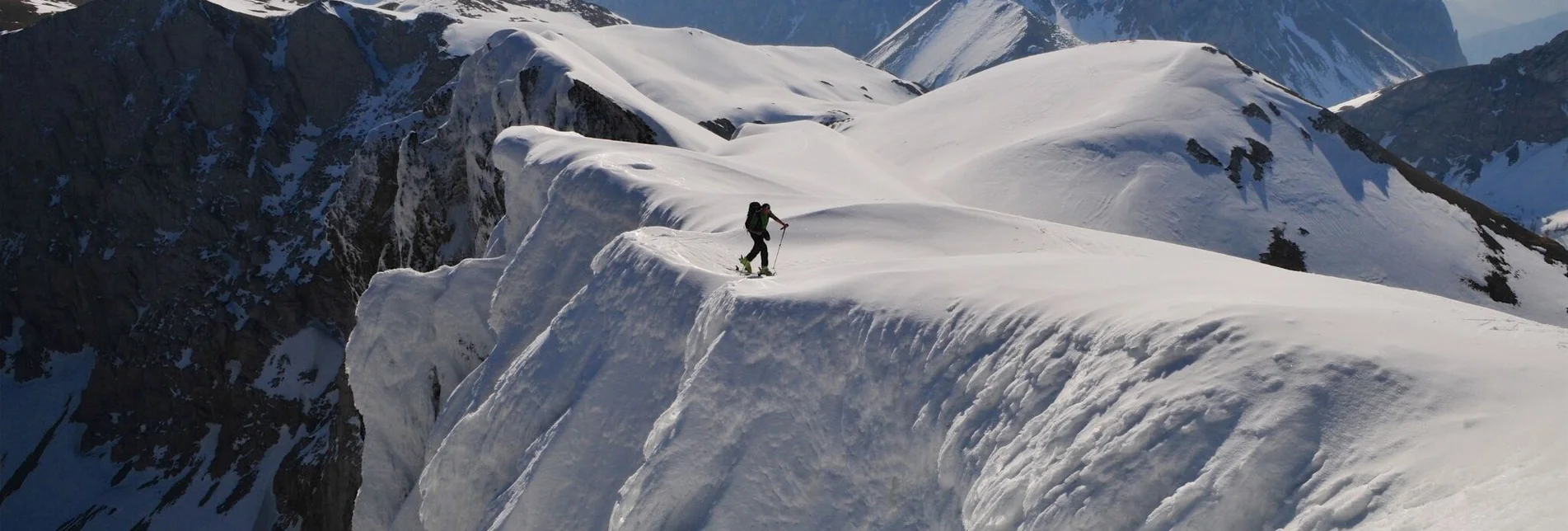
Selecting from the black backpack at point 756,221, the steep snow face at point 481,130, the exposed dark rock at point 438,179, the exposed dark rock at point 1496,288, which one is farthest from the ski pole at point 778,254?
the exposed dark rock at point 1496,288

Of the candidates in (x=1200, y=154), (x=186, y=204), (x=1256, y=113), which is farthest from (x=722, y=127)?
(x=186, y=204)

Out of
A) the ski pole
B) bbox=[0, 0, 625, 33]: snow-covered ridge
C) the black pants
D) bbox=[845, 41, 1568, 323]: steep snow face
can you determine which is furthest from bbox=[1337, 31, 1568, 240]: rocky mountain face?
the black pants

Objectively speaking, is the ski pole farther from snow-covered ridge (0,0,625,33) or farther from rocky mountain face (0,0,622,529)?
snow-covered ridge (0,0,625,33)

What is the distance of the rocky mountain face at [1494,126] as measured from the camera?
148 metres

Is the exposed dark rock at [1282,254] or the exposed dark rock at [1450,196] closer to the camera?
the exposed dark rock at [1282,254]

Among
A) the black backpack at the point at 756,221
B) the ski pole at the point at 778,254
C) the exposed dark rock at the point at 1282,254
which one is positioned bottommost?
the exposed dark rock at the point at 1282,254

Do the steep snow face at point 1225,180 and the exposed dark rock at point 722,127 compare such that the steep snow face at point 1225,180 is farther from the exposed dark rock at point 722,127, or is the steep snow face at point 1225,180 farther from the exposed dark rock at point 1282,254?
the exposed dark rock at point 722,127

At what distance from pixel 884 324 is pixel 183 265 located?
3282 inches

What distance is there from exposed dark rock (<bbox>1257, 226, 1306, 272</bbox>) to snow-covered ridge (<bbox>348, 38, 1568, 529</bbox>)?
18737mm

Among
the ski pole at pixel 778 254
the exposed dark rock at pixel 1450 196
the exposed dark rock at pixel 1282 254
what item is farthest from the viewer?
the exposed dark rock at pixel 1450 196

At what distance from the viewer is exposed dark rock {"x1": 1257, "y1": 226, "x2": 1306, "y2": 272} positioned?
36531mm

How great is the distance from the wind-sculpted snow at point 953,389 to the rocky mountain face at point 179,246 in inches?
1847

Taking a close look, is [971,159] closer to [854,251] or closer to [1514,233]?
[1514,233]

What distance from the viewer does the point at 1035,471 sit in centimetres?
779
